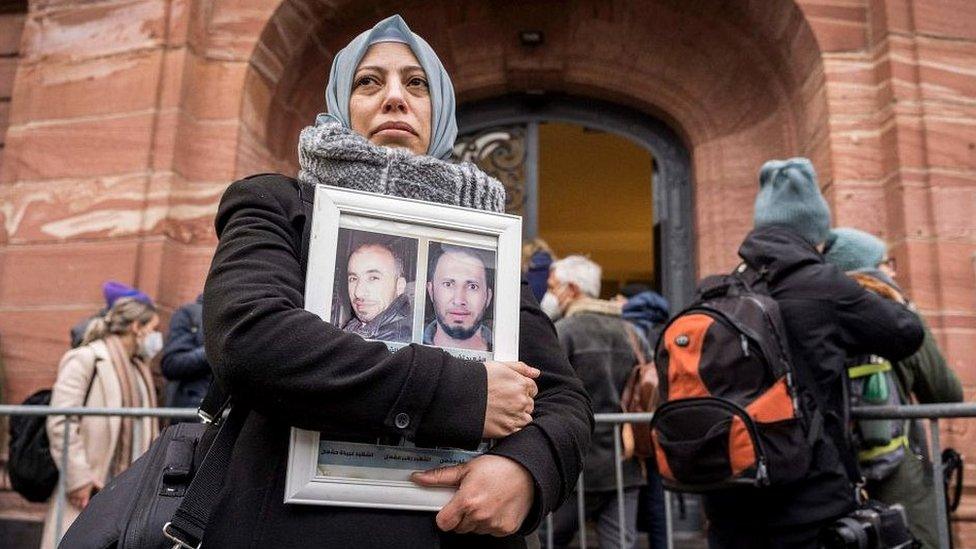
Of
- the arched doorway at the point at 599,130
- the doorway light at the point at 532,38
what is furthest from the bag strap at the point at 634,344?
the doorway light at the point at 532,38

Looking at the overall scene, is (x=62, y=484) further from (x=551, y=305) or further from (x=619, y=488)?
(x=551, y=305)

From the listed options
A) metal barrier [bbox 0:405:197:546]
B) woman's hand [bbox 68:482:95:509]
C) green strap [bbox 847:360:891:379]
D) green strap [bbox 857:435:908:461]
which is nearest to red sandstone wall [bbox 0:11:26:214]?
woman's hand [bbox 68:482:95:509]

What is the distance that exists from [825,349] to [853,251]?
3.55 feet

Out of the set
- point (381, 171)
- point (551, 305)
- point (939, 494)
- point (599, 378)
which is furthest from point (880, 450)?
point (381, 171)

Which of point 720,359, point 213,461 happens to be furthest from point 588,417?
point 720,359

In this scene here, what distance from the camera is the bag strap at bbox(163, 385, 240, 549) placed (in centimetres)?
110

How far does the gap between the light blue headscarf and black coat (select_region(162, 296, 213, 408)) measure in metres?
3.22

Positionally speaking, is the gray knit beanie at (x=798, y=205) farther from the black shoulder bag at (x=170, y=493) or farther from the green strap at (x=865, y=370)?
the black shoulder bag at (x=170, y=493)

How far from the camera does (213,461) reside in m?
1.17

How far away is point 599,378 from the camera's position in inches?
161

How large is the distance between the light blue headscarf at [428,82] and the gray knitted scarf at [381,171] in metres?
0.19

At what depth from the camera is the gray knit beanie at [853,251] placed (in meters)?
3.43

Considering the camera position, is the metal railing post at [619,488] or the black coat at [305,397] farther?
the metal railing post at [619,488]

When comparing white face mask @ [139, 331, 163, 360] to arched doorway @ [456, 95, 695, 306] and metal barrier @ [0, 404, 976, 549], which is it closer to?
metal barrier @ [0, 404, 976, 549]
